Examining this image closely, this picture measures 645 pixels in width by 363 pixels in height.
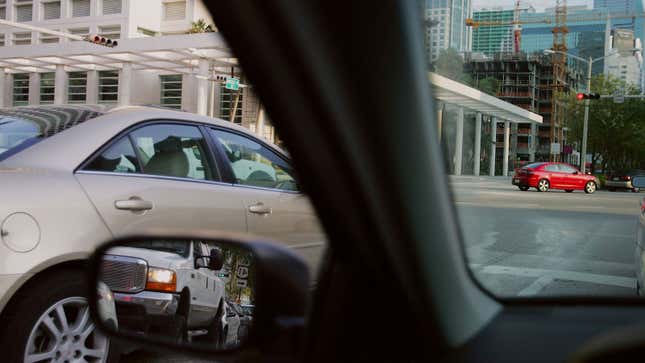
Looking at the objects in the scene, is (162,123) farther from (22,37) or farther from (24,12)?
(22,37)

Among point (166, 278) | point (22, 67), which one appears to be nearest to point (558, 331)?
point (166, 278)

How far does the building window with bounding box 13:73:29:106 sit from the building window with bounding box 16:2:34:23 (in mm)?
4722

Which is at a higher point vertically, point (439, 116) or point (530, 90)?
point (530, 90)

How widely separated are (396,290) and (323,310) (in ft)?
0.48

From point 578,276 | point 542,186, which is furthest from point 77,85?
point 578,276

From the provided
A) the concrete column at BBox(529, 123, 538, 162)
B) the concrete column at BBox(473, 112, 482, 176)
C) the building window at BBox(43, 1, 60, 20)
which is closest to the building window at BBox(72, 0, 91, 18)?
the building window at BBox(43, 1, 60, 20)

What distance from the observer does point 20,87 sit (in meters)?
49.1

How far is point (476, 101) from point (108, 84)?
47.4 meters

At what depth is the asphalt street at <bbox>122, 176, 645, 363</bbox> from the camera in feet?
5.00

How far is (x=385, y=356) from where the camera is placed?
1.21 m

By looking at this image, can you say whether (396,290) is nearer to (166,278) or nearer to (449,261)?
(449,261)

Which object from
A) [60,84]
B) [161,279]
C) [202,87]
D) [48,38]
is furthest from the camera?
[48,38]

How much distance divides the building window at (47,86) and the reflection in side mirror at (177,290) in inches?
1890

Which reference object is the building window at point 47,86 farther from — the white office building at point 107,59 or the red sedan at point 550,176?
the red sedan at point 550,176
